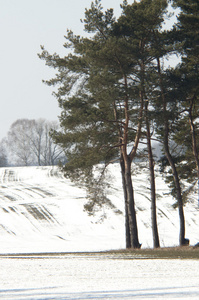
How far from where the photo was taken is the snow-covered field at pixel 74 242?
842 centimetres

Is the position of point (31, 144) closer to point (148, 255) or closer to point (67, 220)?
point (67, 220)

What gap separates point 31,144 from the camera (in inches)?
3637

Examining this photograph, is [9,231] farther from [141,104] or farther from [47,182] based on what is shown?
[141,104]

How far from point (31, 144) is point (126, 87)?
6949cm

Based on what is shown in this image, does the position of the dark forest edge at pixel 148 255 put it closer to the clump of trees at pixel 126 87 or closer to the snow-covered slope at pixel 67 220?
the clump of trees at pixel 126 87

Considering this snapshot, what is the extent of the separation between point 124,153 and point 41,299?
18802mm

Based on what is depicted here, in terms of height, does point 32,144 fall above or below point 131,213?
above

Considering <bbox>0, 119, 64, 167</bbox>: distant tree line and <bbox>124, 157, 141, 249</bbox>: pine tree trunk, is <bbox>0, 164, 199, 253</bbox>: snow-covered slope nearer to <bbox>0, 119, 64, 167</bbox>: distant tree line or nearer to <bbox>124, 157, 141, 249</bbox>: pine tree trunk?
<bbox>124, 157, 141, 249</bbox>: pine tree trunk

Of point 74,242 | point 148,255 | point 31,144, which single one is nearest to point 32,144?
point 31,144

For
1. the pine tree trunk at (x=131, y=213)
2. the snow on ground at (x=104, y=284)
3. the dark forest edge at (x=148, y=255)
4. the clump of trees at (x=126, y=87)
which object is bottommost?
the dark forest edge at (x=148, y=255)

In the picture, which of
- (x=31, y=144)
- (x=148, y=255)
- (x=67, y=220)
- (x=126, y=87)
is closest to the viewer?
(x=148, y=255)

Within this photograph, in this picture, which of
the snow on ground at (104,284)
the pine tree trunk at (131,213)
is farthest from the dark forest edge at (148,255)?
the snow on ground at (104,284)

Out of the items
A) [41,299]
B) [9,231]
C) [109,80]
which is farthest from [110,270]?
[9,231]

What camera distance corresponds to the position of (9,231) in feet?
149
